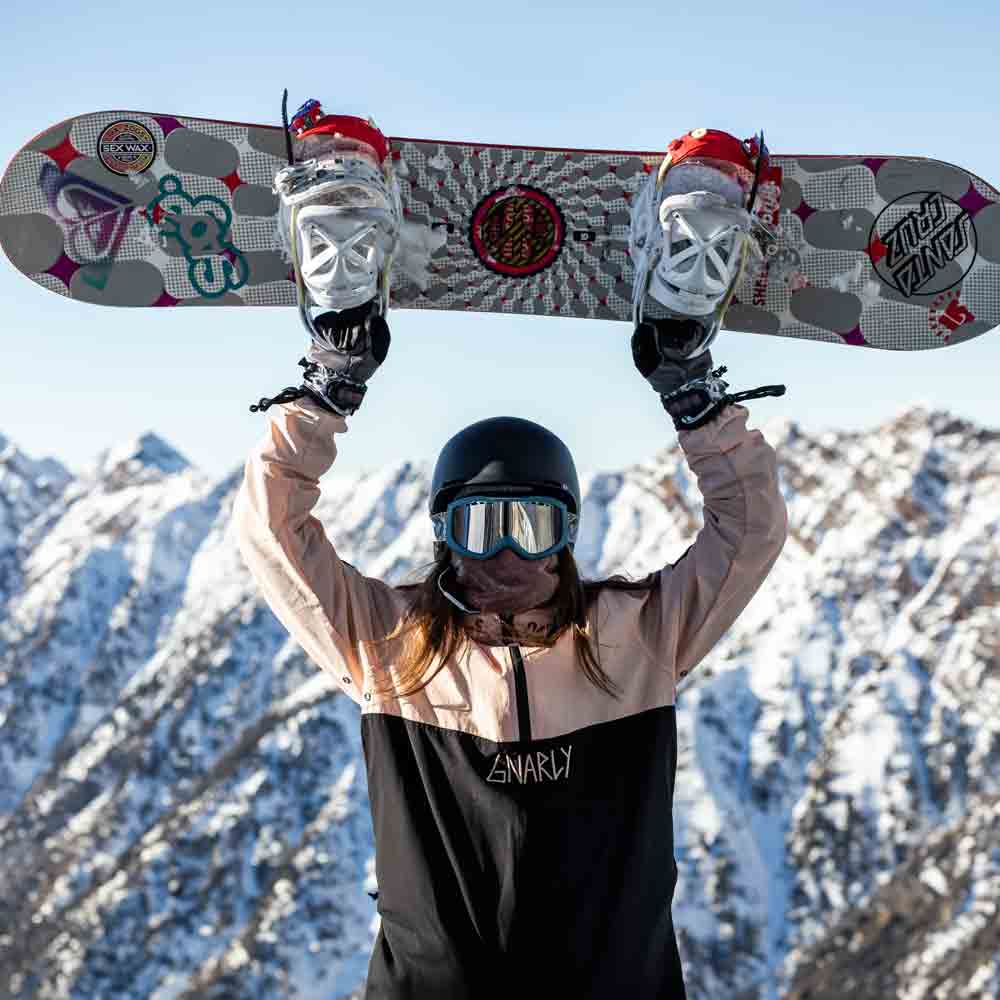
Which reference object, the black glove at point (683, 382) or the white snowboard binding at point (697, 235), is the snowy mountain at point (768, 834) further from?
the black glove at point (683, 382)

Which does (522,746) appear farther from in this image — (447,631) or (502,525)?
(502,525)

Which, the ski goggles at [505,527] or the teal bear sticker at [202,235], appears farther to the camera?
the teal bear sticker at [202,235]

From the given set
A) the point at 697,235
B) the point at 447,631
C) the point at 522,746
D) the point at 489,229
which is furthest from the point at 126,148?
the point at 522,746

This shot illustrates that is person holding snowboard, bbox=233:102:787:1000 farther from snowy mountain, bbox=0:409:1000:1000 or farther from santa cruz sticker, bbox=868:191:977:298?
snowy mountain, bbox=0:409:1000:1000

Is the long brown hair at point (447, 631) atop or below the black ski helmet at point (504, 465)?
below

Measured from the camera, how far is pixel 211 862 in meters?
171

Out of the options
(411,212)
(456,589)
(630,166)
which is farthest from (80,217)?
(456,589)

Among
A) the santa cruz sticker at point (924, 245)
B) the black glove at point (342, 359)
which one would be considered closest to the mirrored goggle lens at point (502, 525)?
the black glove at point (342, 359)

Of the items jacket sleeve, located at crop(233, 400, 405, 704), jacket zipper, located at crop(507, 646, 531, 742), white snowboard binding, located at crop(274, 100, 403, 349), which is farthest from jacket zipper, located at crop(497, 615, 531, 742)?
white snowboard binding, located at crop(274, 100, 403, 349)

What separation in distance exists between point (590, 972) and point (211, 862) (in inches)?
6991

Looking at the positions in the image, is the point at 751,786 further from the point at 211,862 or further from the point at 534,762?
the point at 534,762

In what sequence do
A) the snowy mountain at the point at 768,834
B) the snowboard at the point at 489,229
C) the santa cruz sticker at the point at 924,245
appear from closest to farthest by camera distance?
1. the snowboard at the point at 489,229
2. the santa cruz sticker at the point at 924,245
3. the snowy mountain at the point at 768,834

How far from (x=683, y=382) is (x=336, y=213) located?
1603 mm

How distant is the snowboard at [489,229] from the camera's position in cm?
704
